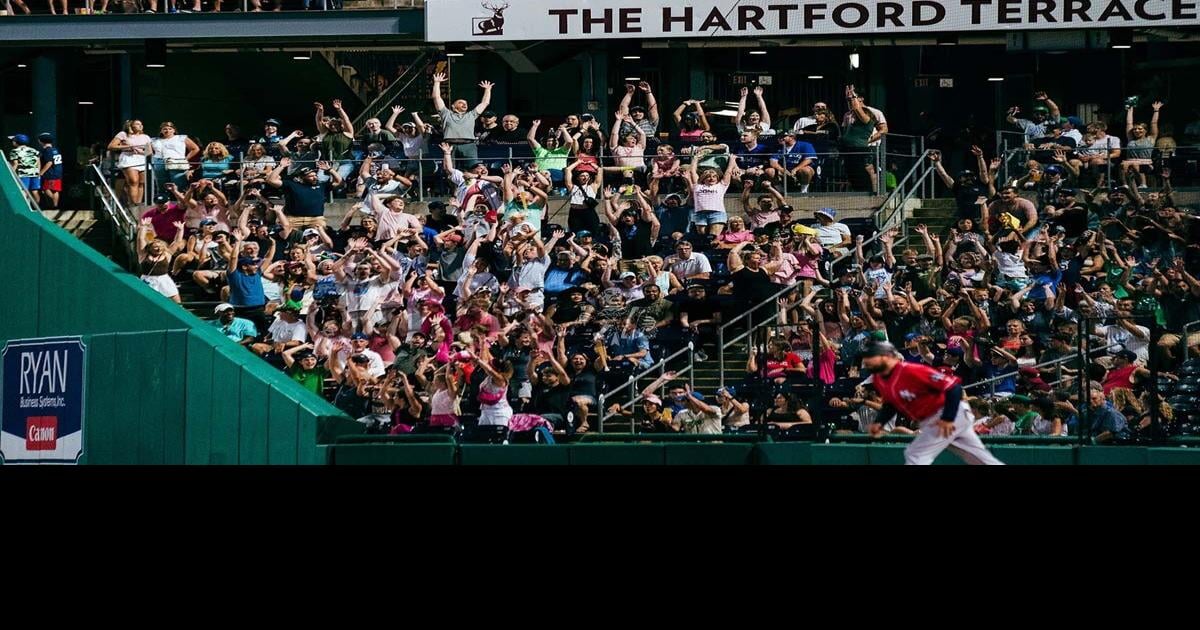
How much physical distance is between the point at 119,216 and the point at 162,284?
1.80 m

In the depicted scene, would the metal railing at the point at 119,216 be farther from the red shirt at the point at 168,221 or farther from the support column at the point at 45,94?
the support column at the point at 45,94

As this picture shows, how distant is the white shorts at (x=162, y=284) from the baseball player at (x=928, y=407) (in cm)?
739

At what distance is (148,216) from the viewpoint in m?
16.9

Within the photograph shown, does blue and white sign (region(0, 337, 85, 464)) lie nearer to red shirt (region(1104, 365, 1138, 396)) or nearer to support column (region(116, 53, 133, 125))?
support column (region(116, 53, 133, 125))

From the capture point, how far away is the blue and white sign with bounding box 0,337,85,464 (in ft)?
48.4

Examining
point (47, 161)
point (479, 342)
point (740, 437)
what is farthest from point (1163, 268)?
point (47, 161)

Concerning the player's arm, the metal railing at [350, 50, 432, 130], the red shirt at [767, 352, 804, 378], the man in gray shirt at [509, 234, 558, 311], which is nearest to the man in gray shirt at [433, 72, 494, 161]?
the man in gray shirt at [509, 234, 558, 311]

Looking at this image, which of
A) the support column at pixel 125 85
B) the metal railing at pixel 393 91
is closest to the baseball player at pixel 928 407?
the metal railing at pixel 393 91

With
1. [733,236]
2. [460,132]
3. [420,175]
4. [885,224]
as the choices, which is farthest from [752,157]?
[420,175]
